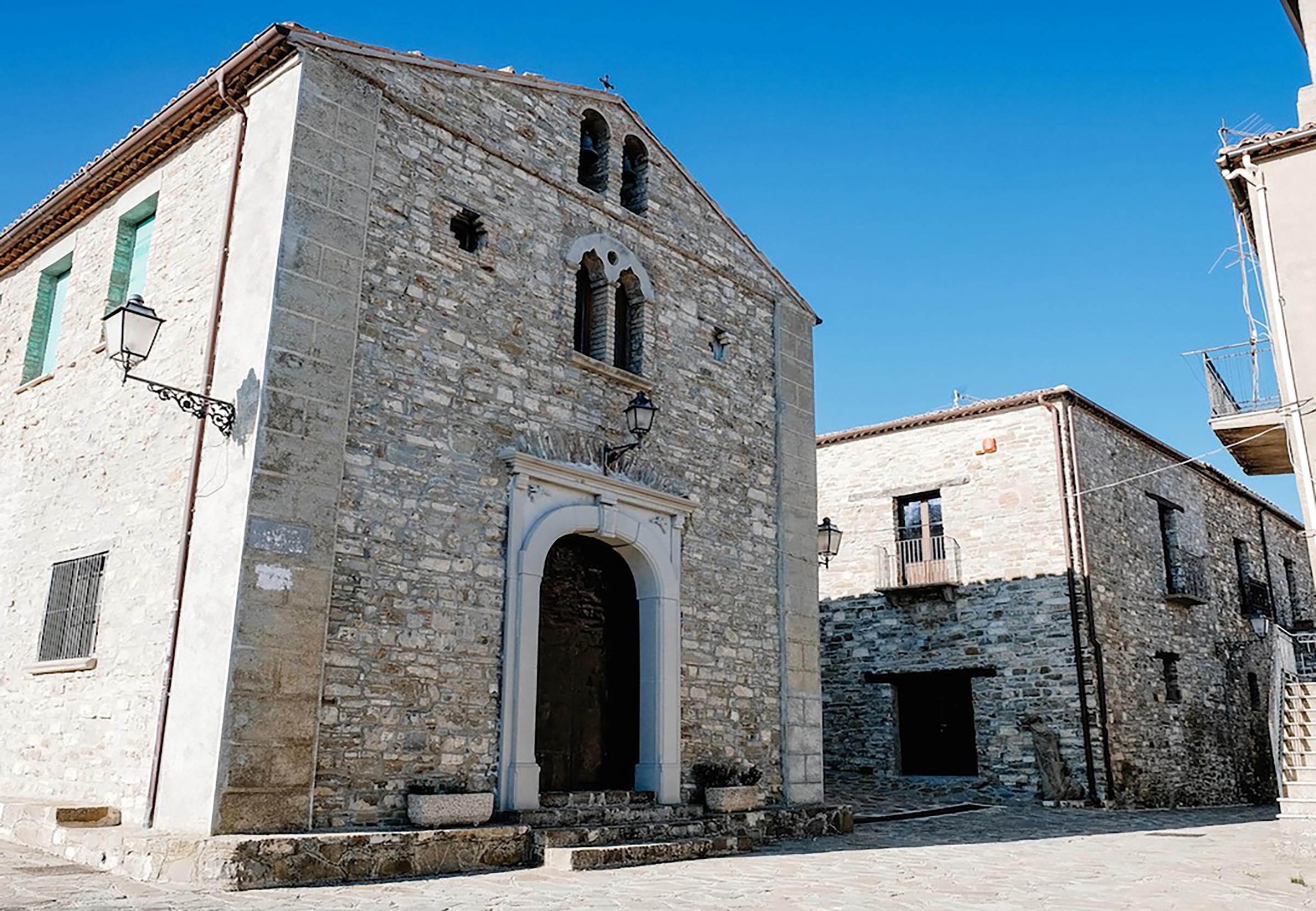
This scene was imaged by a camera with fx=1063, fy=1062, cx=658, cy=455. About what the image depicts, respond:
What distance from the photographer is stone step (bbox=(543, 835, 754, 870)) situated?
8047 mm

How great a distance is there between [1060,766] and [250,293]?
13.9 m

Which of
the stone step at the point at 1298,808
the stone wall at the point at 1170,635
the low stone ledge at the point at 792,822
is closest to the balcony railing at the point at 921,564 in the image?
the stone wall at the point at 1170,635

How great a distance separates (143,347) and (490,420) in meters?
2.88

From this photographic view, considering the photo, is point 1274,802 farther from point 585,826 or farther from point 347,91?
point 347,91

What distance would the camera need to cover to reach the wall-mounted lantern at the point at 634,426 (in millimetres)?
10539

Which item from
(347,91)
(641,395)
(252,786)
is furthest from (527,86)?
(252,786)

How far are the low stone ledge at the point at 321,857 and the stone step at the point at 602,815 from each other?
536 millimetres

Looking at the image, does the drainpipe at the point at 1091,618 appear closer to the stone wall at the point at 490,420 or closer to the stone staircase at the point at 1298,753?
the stone staircase at the point at 1298,753

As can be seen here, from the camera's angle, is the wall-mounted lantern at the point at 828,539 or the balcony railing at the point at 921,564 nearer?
the wall-mounted lantern at the point at 828,539

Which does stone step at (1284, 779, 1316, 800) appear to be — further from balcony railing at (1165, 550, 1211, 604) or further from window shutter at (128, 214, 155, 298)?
window shutter at (128, 214, 155, 298)

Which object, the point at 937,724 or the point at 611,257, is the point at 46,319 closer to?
the point at 611,257

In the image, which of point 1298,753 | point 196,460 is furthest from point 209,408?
point 1298,753

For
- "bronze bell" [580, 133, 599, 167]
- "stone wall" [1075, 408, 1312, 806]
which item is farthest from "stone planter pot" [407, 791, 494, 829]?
"stone wall" [1075, 408, 1312, 806]

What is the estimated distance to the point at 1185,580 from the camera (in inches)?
789
